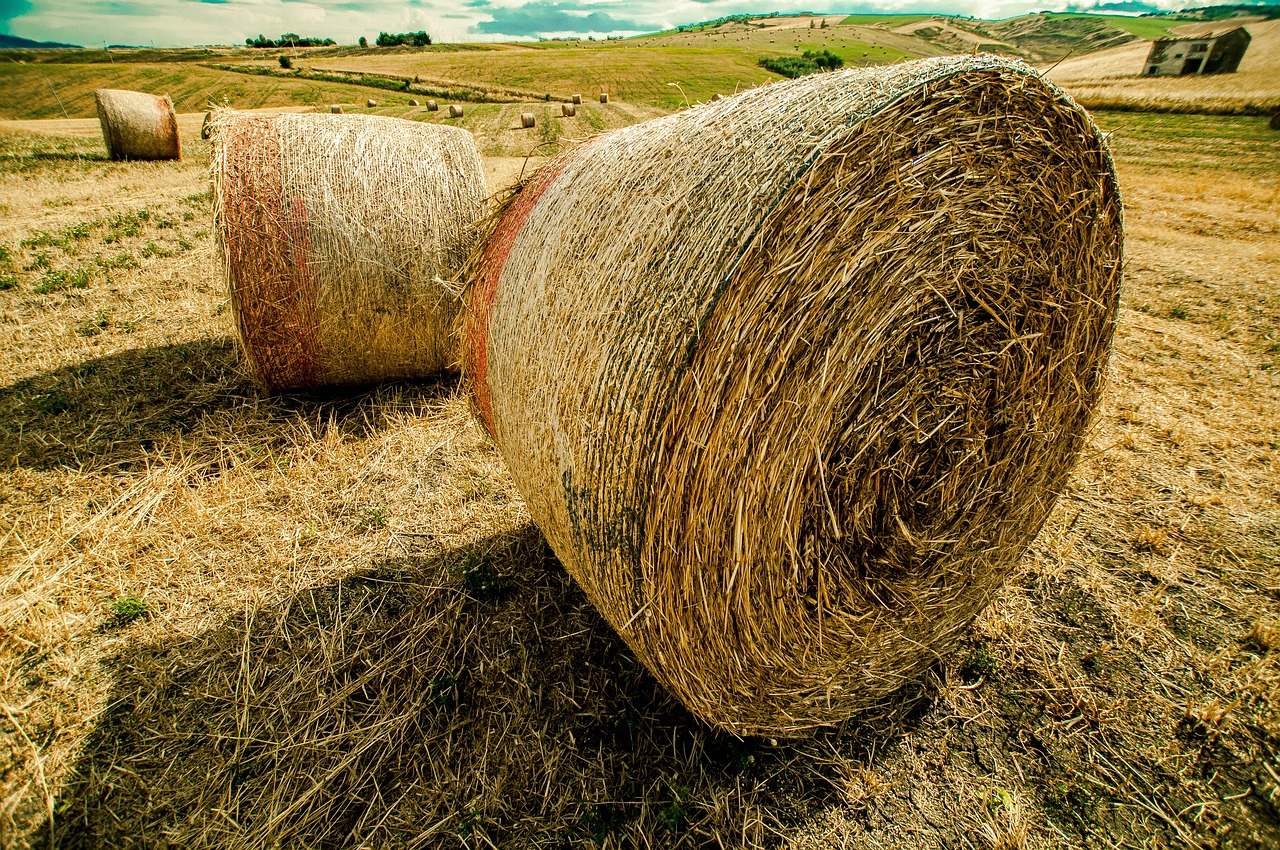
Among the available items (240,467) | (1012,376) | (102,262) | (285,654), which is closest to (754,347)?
(1012,376)

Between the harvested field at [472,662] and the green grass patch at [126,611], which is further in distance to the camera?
the green grass patch at [126,611]

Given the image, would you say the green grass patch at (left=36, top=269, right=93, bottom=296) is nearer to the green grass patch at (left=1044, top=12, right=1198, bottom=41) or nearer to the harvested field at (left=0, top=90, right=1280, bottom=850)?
the harvested field at (left=0, top=90, right=1280, bottom=850)

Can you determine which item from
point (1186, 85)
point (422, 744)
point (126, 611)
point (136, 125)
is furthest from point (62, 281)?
point (1186, 85)

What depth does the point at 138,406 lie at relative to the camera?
4785mm

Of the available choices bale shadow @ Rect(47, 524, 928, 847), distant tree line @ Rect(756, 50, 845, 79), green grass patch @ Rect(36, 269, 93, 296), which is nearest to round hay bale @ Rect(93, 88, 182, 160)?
green grass patch @ Rect(36, 269, 93, 296)

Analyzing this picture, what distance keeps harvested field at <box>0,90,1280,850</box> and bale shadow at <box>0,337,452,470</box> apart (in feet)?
0.09

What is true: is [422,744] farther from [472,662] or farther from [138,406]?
[138,406]

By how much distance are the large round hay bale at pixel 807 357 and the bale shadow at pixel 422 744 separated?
384 mm

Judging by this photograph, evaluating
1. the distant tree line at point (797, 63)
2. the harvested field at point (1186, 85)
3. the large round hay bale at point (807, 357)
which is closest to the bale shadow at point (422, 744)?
the large round hay bale at point (807, 357)

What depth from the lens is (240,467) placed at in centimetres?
424

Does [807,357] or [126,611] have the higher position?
[807,357]

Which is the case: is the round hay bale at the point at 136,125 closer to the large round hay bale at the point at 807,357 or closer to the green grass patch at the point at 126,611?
the green grass patch at the point at 126,611

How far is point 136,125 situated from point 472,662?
18850 millimetres

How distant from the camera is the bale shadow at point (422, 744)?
2.35 meters
